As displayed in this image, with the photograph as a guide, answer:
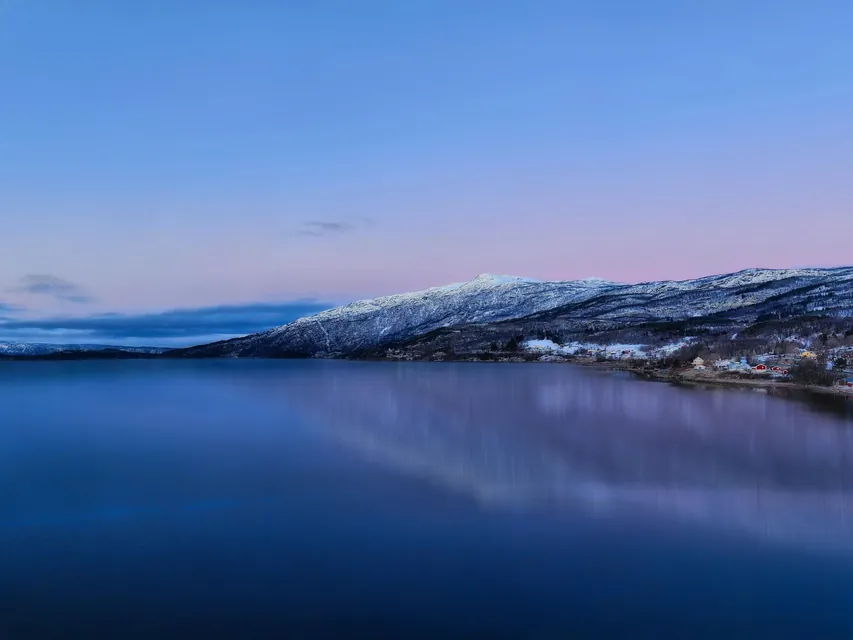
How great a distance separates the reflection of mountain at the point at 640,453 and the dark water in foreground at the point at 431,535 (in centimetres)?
16

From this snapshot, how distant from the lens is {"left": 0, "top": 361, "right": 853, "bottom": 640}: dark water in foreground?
31.2ft

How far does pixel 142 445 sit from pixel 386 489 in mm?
16045

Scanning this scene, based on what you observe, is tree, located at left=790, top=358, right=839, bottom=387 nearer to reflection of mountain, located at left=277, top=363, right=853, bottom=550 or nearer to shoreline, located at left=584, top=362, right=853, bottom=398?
shoreline, located at left=584, top=362, right=853, bottom=398

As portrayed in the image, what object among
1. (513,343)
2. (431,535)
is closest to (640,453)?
(431,535)

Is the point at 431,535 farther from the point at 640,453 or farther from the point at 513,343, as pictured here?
the point at 513,343

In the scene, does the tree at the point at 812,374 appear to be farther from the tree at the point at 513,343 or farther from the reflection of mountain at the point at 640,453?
the tree at the point at 513,343

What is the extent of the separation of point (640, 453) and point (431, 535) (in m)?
14.4

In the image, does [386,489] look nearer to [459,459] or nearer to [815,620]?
[459,459]

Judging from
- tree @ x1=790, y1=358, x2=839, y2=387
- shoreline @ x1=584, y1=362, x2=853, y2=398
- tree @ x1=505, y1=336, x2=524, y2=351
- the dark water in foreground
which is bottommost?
shoreline @ x1=584, y1=362, x2=853, y2=398

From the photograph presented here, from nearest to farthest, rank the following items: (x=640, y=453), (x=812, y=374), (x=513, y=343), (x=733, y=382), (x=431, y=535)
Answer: (x=431, y=535)
(x=640, y=453)
(x=812, y=374)
(x=733, y=382)
(x=513, y=343)

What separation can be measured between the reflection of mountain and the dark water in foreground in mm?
159

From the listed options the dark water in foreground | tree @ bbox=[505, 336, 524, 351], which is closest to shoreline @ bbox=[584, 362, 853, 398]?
the dark water in foreground

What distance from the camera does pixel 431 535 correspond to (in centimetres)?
1362

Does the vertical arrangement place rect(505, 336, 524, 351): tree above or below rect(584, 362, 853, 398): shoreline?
above
